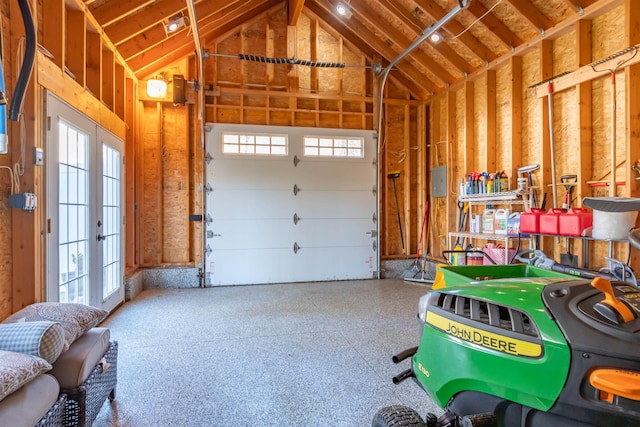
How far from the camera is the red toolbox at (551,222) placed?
147 inches

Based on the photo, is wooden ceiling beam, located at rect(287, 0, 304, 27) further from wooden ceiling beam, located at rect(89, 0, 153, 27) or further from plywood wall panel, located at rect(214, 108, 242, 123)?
wooden ceiling beam, located at rect(89, 0, 153, 27)

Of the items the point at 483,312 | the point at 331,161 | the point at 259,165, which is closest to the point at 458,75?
the point at 331,161

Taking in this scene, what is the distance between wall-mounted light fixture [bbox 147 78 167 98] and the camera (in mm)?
5395

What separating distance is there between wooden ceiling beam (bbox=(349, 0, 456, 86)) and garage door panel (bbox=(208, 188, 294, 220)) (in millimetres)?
2897

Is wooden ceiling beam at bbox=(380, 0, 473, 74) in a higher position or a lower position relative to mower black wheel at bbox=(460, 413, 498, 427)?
higher

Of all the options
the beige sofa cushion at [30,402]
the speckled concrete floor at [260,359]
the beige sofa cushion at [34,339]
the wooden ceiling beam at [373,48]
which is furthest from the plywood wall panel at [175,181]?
the beige sofa cushion at [30,402]

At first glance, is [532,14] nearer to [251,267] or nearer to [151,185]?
→ [251,267]

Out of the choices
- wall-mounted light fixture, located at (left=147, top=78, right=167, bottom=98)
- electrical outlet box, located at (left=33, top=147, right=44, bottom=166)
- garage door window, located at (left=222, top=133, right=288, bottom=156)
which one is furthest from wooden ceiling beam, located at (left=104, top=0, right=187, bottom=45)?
electrical outlet box, located at (left=33, top=147, right=44, bottom=166)

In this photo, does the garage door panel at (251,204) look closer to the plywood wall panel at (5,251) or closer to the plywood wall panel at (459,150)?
the plywood wall panel at (459,150)

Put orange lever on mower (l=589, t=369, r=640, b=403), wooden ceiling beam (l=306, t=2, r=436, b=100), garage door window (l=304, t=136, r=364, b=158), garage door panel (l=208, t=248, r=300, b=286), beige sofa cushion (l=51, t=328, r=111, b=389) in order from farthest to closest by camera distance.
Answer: garage door window (l=304, t=136, r=364, b=158) < wooden ceiling beam (l=306, t=2, r=436, b=100) < garage door panel (l=208, t=248, r=300, b=286) < beige sofa cushion (l=51, t=328, r=111, b=389) < orange lever on mower (l=589, t=369, r=640, b=403)

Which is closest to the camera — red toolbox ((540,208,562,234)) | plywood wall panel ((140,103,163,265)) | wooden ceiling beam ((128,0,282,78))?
red toolbox ((540,208,562,234))

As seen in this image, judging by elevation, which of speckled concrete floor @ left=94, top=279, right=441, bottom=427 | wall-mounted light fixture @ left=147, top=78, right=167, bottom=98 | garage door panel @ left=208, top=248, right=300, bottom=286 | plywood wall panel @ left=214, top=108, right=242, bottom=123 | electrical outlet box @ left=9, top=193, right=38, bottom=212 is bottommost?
speckled concrete floor @ left=94, top=279, right=441, bottom=427

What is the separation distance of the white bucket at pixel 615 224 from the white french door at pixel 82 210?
467 centimetres

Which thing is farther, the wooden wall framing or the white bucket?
the wooden wall framing
